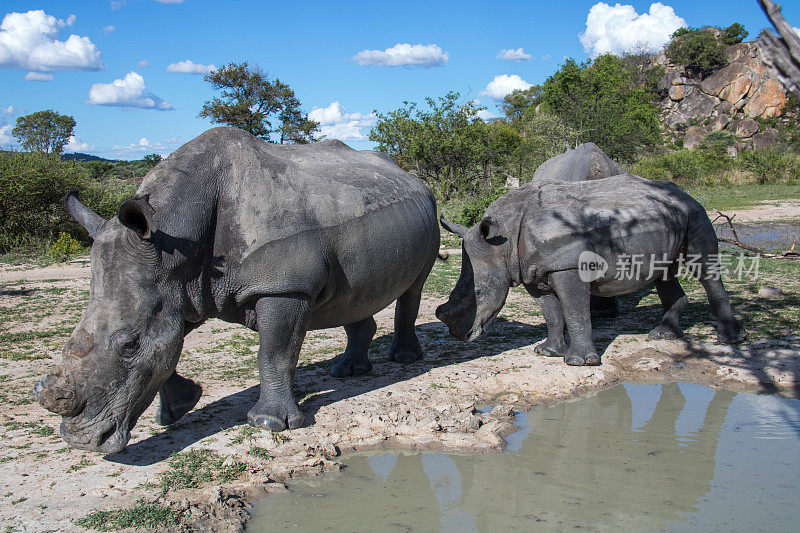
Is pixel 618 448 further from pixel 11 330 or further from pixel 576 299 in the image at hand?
pixel 11 330

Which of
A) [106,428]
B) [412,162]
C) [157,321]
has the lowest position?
[106,428]

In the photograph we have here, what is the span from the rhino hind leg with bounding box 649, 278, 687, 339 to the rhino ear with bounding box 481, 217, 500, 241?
2.59 meters

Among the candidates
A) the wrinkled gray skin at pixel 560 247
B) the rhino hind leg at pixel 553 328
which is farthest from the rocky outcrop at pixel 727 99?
the rhino hind leg at pixel 553 328

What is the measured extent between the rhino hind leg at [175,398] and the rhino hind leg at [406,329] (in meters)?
2.49

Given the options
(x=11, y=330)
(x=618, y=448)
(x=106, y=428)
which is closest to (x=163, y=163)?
(x=106, y=428)

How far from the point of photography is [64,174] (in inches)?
644

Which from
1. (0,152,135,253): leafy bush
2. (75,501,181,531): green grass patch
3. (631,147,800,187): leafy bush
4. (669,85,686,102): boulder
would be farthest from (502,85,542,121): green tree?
(75,501,181,531): green grass patch

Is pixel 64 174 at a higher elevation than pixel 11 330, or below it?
higher

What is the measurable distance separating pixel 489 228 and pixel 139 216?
3.84 metres

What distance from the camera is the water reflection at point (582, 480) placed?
411 centimetres

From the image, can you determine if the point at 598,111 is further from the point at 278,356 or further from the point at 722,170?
the point at 278,356

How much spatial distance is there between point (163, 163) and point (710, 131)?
60.5 m

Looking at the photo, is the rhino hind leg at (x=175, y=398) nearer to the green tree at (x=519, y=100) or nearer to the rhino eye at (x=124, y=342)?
the rhino eye at (x=124, y=342)

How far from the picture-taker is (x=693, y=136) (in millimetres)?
57094
